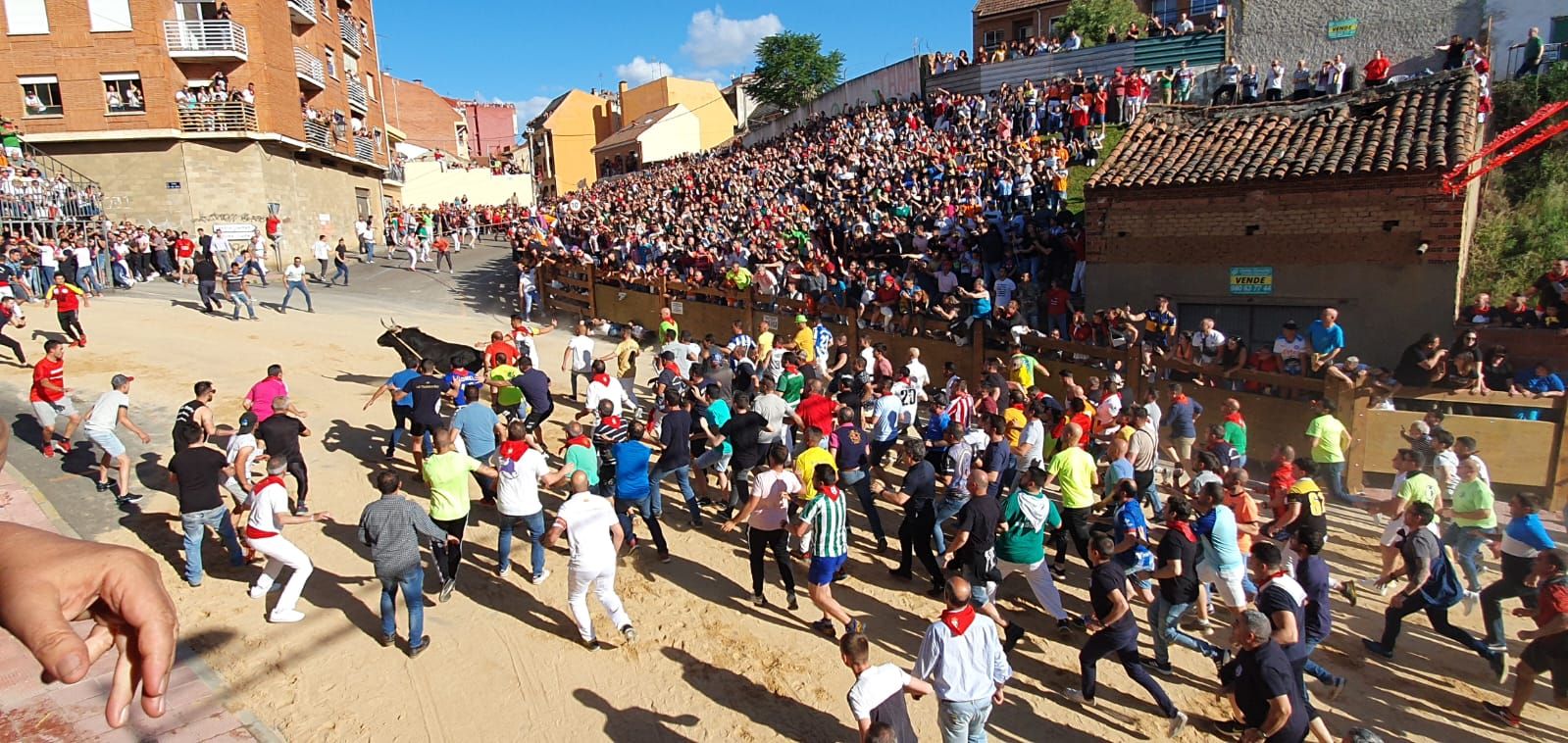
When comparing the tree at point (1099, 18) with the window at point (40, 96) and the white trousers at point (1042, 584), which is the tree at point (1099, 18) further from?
the window at point (40, 96)

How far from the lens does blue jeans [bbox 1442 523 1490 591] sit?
24.5ft

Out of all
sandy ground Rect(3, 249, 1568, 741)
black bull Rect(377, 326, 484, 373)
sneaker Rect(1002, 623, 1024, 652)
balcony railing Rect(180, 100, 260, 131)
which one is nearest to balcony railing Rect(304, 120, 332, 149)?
balcony railing Rect(180, 100, 260, 131)

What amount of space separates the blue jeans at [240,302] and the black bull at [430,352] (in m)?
6.65

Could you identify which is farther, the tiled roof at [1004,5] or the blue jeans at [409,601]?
the tiled roof at [1004,5]

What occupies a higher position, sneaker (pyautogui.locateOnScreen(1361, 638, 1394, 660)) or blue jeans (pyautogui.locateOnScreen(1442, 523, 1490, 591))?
blue jeans (pyautogui.locateOnScreen(1442, 523, 1490, 591))

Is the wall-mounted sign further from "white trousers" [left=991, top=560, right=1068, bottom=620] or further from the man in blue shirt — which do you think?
the man in blue shirt

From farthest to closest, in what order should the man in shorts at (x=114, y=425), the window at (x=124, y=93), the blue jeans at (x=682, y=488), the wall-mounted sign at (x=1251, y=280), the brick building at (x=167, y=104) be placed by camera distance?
the window at (x=124, y=93) → the brick building at (x=167, y=104) → the wall-mounted sign at (x=1251, y=280) → the man in shorts at (x=114, y=425) → the blue jeans at (x=682, y=488)

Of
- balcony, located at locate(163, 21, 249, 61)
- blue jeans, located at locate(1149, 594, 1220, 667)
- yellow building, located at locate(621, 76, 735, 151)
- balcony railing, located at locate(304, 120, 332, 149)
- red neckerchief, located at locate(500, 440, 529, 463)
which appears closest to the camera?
blue jeans, located at locate(1149, 594, 1220, 667)

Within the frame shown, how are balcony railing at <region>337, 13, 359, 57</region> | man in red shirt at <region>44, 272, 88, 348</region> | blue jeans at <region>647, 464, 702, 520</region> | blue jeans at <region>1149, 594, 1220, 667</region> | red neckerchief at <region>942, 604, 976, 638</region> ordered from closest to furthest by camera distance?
red neckerchief at <region>942, 604, 976, 638</region>, blue jeans at <region>1149, 594, 1220, 667</region>, blue jeans at <region>647, 464, 702, 520</region>, man in red shirt at <region>44, 272, 88, 348</region>, balcony railing at <region>337, 13, 359, 57</region>

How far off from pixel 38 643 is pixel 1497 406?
13.2 meters

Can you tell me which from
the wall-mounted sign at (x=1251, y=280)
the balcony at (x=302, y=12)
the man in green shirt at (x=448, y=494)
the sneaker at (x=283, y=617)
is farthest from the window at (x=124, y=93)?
the wall-mounted sign at (x=1251, y=280)

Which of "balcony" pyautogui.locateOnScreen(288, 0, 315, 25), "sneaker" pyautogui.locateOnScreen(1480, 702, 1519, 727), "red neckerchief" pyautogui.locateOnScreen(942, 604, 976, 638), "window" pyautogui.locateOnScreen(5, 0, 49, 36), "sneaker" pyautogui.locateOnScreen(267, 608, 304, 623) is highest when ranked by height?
"balcony" pyautogui.locateOnScreen(288, 0, 315, 25)

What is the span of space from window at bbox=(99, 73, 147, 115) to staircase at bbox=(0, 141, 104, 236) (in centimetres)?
251

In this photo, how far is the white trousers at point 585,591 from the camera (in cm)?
697
